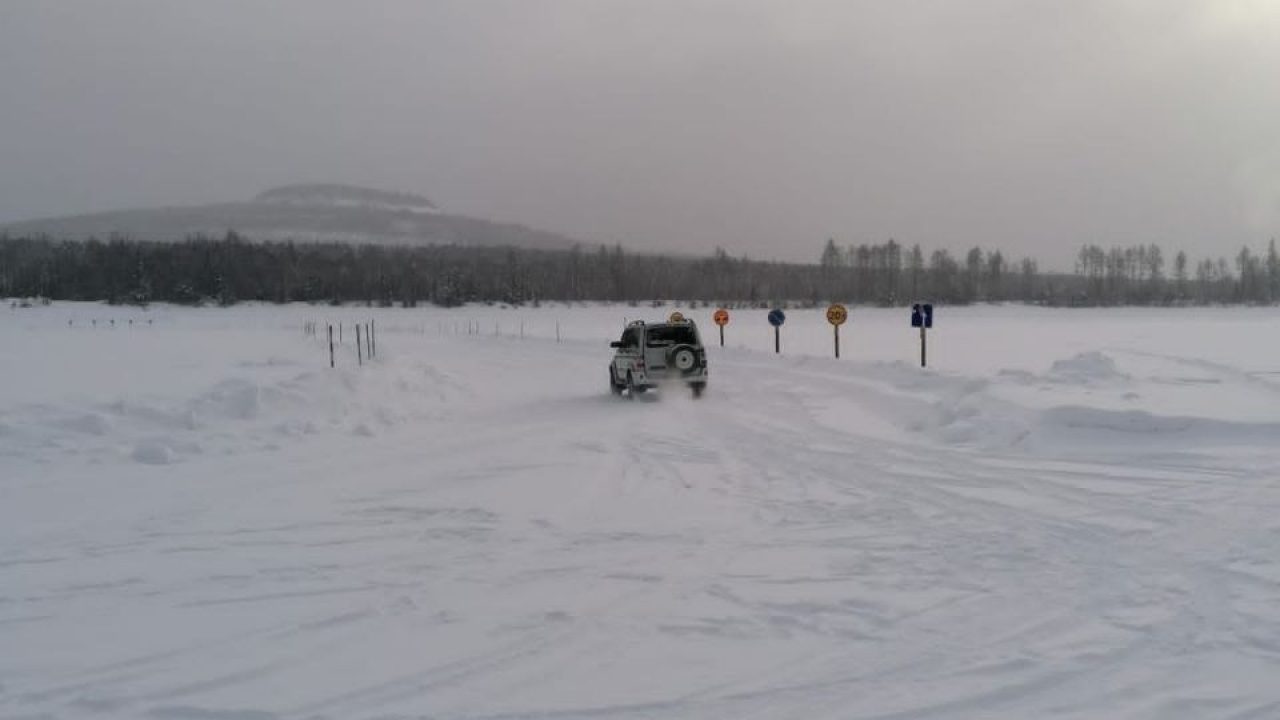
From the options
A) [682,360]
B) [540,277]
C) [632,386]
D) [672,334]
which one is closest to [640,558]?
[682,360]

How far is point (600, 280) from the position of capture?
145m

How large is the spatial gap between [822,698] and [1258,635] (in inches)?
114

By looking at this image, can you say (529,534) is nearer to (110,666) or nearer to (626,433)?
(110,666)

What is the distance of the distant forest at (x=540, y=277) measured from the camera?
4793 inches

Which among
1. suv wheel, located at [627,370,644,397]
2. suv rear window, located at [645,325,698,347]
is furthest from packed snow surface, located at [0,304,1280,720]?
suv rear window, located at [645,325,698,347]

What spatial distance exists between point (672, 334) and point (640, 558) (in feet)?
47.5

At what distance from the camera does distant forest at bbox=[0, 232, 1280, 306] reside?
12175 centimetres

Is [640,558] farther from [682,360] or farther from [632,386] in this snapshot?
[632,386]

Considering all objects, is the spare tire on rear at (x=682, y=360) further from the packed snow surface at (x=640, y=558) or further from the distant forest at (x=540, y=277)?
the distant forest at (x=540, y=277)

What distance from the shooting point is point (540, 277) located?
485 feet

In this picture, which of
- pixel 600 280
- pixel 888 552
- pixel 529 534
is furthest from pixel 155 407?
pixel 600 280

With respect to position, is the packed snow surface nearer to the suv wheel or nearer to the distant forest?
the suv wheel

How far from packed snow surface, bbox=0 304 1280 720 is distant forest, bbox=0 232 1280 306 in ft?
358

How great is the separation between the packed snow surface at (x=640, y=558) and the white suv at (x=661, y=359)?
3823 mm
